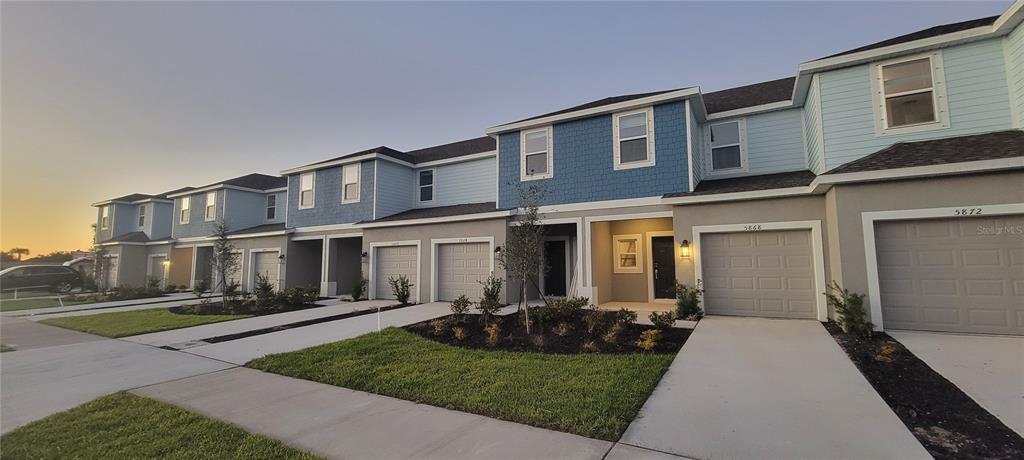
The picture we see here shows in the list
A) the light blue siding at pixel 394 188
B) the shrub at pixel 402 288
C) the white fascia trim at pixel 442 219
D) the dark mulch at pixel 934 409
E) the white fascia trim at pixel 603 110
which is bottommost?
the dark mulch at pixel 934 409

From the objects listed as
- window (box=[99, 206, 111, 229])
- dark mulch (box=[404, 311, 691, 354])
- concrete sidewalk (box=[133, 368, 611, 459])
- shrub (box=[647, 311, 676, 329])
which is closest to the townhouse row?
dark mulch (box=[404, 311, 691, 354])

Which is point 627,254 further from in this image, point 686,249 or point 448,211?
point 448,211

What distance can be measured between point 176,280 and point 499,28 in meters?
23.2

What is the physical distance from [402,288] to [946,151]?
1330cm

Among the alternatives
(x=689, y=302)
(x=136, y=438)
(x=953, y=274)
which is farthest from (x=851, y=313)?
(x=136, y=438)

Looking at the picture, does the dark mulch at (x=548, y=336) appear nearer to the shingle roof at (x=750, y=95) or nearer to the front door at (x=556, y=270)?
the front door at (x=556, y=270)

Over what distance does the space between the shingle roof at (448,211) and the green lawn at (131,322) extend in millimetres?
5820

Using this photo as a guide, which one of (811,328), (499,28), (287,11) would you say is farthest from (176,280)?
(811,328)

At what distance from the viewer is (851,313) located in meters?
6.62

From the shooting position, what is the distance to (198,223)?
2183cm

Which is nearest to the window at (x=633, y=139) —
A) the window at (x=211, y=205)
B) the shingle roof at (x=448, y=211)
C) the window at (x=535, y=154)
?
the window at (x=535, y=154)

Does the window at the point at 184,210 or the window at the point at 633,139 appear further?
the window at the point at 184,210

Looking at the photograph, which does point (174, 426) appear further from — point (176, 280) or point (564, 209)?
point (176, 280)

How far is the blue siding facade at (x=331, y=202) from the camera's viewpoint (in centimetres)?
1548
